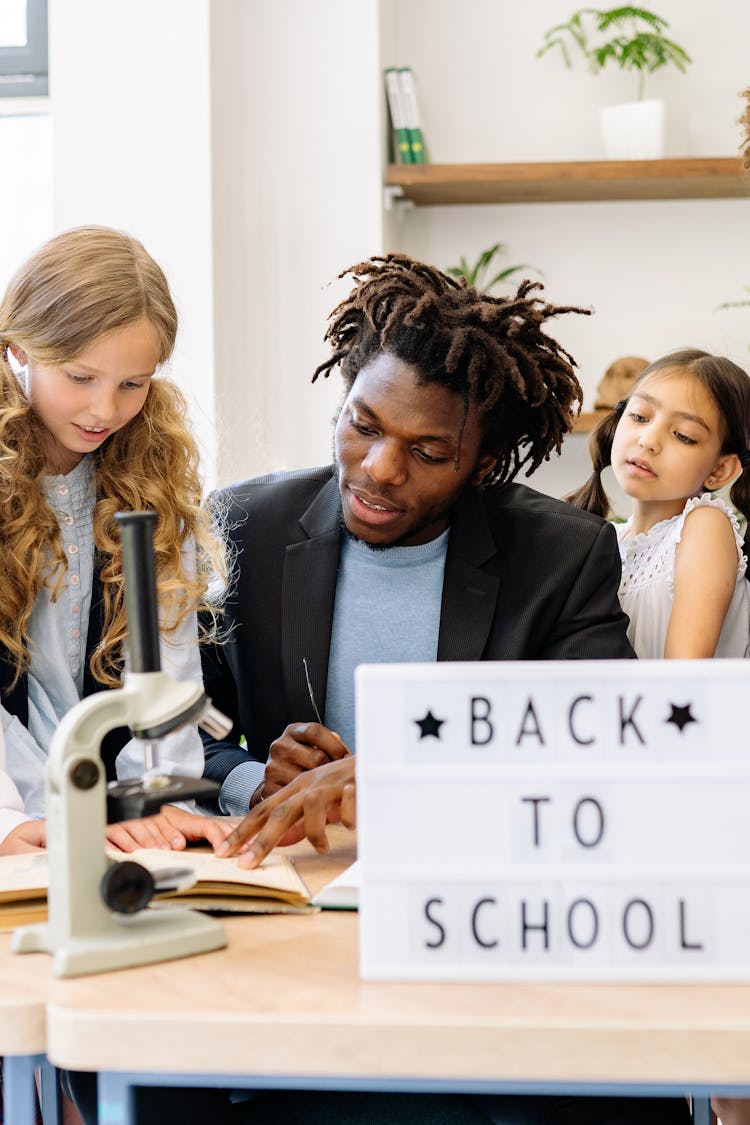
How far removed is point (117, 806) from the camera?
2.96 feet

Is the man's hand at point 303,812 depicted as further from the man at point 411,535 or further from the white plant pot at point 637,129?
the white plant pot at point 637,129

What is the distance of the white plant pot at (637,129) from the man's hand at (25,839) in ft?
9.83

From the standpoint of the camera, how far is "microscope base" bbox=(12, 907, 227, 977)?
85 cm

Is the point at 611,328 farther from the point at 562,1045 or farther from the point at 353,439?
the point at 562,1045

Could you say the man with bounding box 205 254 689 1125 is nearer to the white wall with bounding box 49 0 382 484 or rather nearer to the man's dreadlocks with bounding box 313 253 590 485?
the man's dreadlocks with bounding box 313 253 590 485

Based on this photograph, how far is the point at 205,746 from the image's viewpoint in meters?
1.69

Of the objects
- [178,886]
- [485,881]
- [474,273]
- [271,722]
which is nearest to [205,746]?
[271,722]

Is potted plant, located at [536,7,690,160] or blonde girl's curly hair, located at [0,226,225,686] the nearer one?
blonde girl's curly hair, located at [0,226,225,686]

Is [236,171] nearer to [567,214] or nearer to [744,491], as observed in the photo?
[567,214]

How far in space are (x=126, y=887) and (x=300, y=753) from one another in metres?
0.49

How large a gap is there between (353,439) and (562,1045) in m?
0.98

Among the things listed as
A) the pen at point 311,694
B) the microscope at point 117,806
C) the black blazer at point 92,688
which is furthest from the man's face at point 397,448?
the microscope at point 117,806

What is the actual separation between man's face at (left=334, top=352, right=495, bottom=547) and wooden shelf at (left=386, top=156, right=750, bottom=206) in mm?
2150

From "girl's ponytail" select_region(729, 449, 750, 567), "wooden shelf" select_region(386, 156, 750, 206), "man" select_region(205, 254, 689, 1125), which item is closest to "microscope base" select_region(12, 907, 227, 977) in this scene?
"man" select_region(205, 254, 689, 1125)
